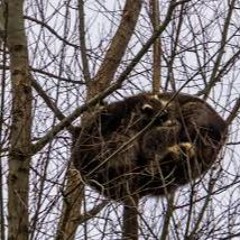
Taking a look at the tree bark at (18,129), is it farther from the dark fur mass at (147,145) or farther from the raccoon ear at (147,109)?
the raccoon ear at (147,109)

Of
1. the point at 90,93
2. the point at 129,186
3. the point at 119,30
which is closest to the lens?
the point at 129,186

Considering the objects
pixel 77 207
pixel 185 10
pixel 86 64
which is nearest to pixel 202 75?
pixel 185 10

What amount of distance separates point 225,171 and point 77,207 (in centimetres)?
112

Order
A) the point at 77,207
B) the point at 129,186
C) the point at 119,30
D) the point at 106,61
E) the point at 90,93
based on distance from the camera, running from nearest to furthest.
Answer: the point at 77,207, the point at 129,186, the point at 90,93, the point at 106,61, the point at 119,30

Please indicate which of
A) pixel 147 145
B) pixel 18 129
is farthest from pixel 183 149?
pixel 18 129

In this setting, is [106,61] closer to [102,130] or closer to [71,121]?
[102,130]

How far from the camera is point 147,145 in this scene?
8.10 m

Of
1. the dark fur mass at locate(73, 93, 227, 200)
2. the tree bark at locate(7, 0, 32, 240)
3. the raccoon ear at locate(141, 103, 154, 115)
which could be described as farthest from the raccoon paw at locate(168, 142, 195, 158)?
the tree bark at locate(7, 0, 32, 240)

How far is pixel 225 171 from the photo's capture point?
621 centimetres

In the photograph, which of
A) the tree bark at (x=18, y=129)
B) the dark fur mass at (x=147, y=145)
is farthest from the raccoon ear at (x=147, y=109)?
the tree bark at (x=18, y=129)

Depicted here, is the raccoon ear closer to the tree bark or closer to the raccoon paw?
the raccoon paw

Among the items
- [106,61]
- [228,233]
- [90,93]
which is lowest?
[228,233]

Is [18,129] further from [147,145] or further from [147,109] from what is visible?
[147,109]

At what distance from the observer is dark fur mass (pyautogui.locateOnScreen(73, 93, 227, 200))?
6328mm
